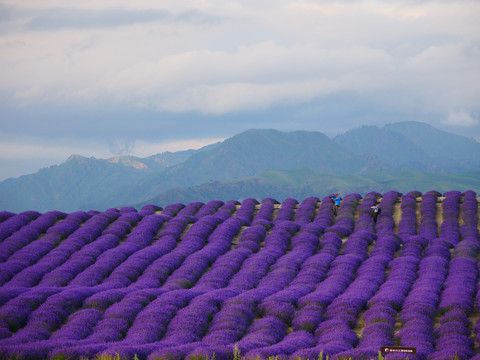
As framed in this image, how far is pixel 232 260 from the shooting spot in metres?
27.3

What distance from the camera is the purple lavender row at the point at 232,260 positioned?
24.5 metres

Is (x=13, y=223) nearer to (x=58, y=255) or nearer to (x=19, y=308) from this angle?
(x=58, y=255)

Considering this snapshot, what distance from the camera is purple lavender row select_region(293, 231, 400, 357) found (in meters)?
16.0

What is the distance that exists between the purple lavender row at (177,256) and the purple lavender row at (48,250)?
14.8 feet

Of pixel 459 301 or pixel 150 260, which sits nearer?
pixel 459 301

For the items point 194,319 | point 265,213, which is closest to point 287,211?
point 265,213

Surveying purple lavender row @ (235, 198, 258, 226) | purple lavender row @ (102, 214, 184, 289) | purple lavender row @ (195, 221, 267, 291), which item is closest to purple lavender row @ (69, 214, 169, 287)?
purple lavender row @ (102, 214, 184, 289)

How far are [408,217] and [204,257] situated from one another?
16132mm

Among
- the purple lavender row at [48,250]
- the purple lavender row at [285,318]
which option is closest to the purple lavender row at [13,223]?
the purple lavender row at [48,250]

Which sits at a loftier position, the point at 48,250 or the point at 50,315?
the point at 48,250

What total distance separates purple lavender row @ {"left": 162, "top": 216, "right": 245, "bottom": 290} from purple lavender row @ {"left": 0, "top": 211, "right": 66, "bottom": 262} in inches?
364

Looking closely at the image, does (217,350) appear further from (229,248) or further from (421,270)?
(229,248)

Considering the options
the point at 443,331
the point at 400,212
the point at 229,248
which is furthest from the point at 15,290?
the point at 400,212

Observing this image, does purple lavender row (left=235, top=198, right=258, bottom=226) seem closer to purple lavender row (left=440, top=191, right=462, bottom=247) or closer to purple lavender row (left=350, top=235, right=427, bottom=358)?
purple lavender row (left=350, top=235, right=427, bottom=358)
